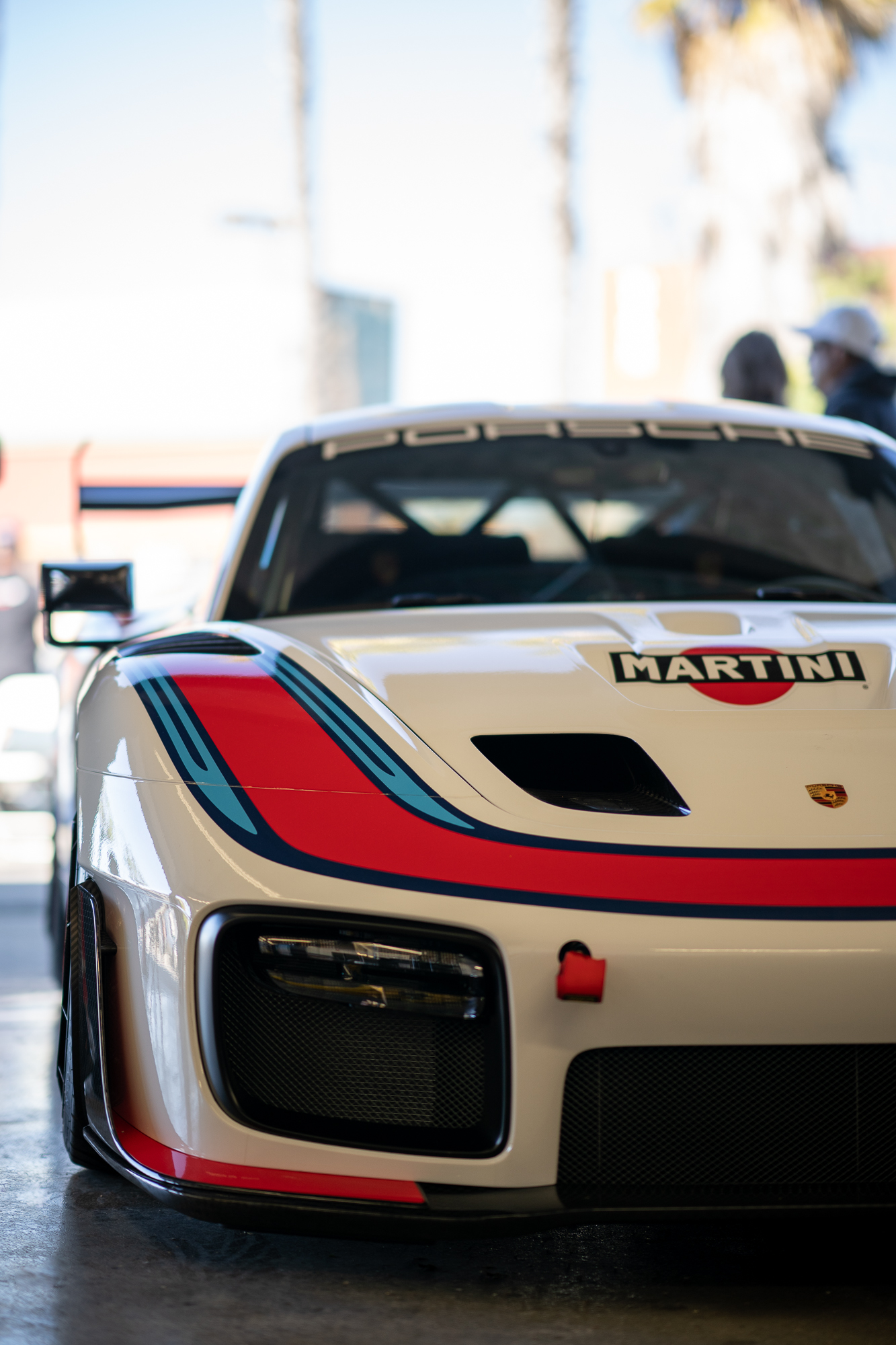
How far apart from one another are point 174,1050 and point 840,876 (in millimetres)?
799

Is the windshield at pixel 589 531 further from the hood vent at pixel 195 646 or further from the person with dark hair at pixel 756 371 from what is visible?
the person with dark hair at pixel 756 371

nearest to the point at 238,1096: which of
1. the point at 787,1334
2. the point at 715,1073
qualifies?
the point at 715,1073

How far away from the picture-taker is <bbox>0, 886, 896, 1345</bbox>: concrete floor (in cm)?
174

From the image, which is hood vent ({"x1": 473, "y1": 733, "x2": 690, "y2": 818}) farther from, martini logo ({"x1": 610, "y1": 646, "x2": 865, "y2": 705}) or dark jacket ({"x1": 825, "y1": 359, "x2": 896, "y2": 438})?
dark jacket ({"x1": 825, "y1": 359, "x2": 896, "y2": 438})

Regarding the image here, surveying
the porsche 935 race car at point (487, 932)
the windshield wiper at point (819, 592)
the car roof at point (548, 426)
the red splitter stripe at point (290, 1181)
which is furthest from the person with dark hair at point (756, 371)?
the red splitter stripe at point (290, 1181)

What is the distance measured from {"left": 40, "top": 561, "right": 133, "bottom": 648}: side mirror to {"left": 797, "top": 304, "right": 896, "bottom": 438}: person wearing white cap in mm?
2525

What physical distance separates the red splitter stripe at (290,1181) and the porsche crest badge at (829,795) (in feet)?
2.19

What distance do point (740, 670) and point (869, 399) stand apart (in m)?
2.75

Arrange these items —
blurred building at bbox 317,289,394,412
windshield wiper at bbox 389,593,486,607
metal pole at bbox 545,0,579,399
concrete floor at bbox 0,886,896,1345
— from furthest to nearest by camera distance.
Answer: blurred building at bbox 317,289,394,412 < metal pole at bbox 545,0,579,399 < windshield wiper at bbox 389,593,486,607 < concrete floor at bbox 0,886,896,1345

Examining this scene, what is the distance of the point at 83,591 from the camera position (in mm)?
2787

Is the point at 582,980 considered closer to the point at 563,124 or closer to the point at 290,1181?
the point at 290,1181

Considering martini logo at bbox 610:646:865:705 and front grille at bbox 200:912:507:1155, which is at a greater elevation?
martini logo at bbox 610:646:865:705

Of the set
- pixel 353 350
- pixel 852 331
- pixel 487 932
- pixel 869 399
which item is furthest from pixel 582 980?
pixel 353 350

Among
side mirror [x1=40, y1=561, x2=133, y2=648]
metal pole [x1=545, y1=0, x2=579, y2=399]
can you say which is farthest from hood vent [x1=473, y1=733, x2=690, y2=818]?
metal pole [x1=545, y1=0, x2=579, y2=399]
